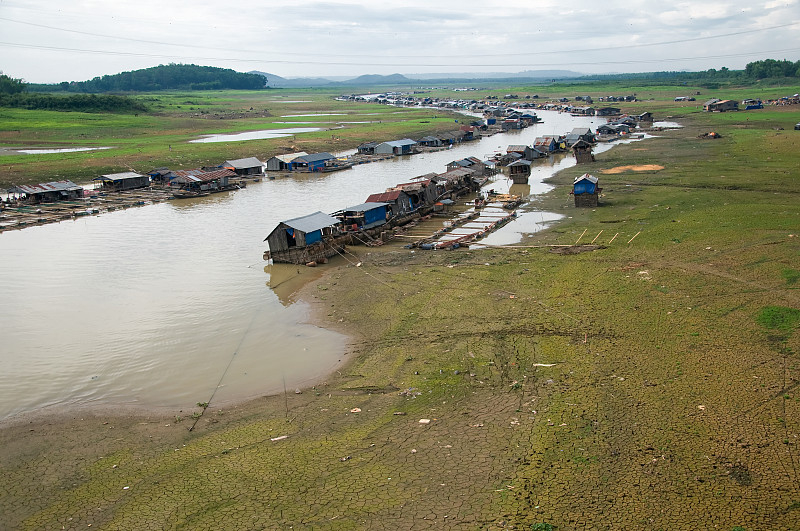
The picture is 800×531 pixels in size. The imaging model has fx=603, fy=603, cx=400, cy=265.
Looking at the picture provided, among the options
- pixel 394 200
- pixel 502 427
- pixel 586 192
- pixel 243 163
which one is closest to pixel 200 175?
pixel 243 163

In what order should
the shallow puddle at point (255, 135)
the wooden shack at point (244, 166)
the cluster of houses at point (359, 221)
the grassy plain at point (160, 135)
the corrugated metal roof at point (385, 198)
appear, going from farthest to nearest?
the shallow puddle at point (255, 135) < the wooden shack at point (244, 166) < the grassy plain at point (160, 135) < the corrugated metal roof at point (385, 198) < the cluster of houses at point (359, 221)

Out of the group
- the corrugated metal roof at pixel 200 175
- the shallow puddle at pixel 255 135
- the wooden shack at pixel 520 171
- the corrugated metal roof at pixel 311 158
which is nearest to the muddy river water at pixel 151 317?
the corrugated metal roof at pixel 200 175

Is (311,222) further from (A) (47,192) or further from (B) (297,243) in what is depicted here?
(A) (47,192)

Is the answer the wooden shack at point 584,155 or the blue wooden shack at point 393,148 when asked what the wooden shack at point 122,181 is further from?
the wooden shack at point 584,155

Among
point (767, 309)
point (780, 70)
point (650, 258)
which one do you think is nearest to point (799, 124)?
point (650, 258)

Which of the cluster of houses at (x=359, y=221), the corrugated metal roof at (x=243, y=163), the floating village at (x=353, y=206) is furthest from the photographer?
the corrugated metal roof at (x=243, y=163)
